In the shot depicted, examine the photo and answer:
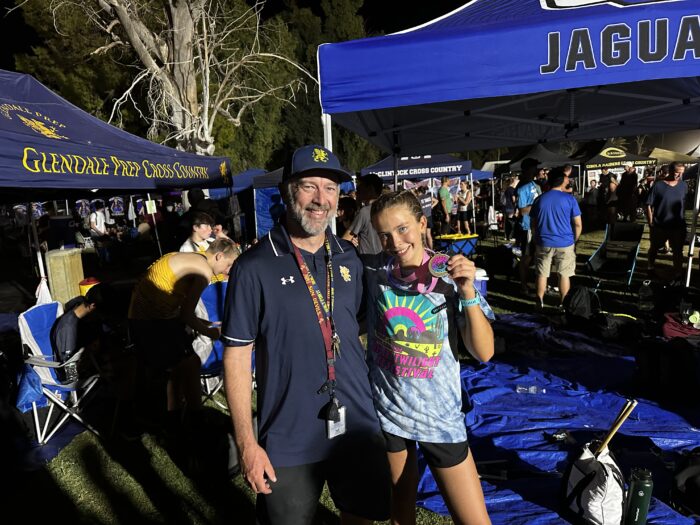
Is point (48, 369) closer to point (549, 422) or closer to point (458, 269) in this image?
point (458, 269)

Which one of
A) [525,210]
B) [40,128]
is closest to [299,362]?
[40,128]

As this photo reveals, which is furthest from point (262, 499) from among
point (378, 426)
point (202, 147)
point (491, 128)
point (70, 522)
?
point (202, 147)

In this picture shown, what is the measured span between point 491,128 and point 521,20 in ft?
13.7

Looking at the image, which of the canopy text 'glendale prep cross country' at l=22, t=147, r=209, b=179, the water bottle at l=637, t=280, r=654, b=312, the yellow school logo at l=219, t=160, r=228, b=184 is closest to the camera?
the canopy text 'glendale prep cross country' at l=22, t=147, r=209, b=179

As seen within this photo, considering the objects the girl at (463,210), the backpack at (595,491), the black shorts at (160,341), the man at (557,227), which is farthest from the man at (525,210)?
the girl at (463,210)

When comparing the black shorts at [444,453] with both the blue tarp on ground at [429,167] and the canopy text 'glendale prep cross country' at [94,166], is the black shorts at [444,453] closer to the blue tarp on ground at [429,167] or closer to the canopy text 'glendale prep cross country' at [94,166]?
the canopy text 'glendale prep cross country' at [94,166]

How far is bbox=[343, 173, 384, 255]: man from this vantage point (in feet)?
14.7

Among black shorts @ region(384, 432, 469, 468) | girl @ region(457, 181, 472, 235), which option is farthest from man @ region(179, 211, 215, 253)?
girl @ region(457, 181, 472, 235)

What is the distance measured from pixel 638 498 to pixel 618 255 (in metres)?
5.71

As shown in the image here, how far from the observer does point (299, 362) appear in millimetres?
1677

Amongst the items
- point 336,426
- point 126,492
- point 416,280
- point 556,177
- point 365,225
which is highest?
point 556,177

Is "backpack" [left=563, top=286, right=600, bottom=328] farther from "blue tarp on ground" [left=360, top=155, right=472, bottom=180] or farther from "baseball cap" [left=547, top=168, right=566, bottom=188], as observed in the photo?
"blue tarp on ground" [left=360, top=155, right=472, bottom=180]

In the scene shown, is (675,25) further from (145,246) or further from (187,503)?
(145,246)

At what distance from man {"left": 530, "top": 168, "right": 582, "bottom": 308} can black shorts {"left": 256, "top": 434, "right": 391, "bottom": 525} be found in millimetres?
5094
